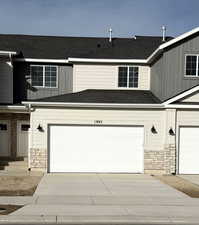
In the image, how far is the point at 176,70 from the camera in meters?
21.7

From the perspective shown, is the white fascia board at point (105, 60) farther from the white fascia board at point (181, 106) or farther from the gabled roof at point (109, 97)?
the white fascia board at point (181, 106)

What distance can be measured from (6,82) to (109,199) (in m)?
12.8

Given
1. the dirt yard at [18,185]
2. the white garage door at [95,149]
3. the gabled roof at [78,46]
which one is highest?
the gabled roof at [78,46]

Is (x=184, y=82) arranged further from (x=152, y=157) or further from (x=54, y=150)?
(x=54, y=150)

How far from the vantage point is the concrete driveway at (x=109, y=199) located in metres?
11.4

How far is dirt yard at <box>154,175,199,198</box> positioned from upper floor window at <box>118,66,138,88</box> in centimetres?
701

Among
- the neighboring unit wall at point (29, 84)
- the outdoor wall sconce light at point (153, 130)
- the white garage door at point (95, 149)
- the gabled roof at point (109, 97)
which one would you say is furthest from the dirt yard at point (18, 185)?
the neighboring unit wall at point (29, 84)

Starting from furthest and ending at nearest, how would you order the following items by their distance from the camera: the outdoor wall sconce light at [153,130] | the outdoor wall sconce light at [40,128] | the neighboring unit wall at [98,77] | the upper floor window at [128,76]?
the upper floor window at [128,76], the neighboring unit wall at [98,77], the outdoor wall sconce light at [153,130], the outdoor wall sconce light at [40,128]

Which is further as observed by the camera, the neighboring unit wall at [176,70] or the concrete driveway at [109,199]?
the neighboring unit wall at [176,70]

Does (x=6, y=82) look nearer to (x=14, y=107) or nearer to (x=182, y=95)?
(x=14, y=107)

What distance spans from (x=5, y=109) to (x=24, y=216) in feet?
41.5

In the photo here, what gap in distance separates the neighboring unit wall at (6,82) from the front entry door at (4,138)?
123 cm

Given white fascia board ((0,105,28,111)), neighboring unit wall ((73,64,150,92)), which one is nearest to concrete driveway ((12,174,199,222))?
white fascia board ((0,105,28,111))

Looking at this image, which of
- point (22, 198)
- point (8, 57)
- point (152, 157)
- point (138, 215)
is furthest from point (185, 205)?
point (8, 57)
